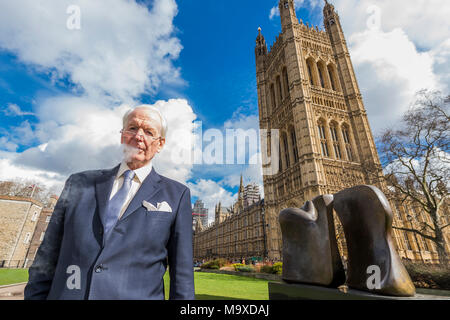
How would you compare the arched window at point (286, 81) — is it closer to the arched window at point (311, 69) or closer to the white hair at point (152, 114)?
the arched window at point (311, 69)

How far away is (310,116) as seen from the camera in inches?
1129

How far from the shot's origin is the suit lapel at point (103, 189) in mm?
1460

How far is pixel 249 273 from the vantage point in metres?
15.8

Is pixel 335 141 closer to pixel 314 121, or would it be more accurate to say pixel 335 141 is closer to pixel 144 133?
pixel 314 121

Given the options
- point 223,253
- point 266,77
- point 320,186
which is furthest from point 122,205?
point 223,253

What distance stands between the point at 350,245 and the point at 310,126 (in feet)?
84.1

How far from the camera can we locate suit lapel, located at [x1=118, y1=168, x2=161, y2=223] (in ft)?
4.86

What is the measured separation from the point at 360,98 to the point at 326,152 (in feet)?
38.6

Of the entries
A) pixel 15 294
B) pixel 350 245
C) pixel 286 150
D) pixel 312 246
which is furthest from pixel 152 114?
pixel 286 150

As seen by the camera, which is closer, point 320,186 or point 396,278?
point 396,278

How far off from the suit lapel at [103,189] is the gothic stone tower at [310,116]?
24.4 m

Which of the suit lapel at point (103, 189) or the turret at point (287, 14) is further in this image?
the turret at point (287, 14)

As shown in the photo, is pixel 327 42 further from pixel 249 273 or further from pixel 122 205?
pixel 122 205

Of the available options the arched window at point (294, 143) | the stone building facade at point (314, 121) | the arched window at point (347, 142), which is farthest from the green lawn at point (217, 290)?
the arched window at point (347, 142)
